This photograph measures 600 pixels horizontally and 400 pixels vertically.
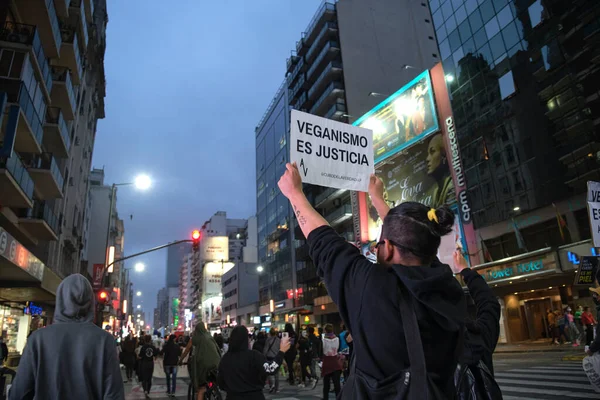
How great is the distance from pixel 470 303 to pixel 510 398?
21.9 feet

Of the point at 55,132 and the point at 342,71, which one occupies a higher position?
the point at 342,71

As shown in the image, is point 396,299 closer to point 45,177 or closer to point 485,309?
point 485,309

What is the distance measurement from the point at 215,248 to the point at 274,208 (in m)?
49.8

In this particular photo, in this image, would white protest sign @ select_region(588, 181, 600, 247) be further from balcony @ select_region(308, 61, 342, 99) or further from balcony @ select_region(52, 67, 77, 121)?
balcony @ select_region(308, 61, 342, 99)

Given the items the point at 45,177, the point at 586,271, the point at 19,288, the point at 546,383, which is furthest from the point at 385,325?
the point at 45,177

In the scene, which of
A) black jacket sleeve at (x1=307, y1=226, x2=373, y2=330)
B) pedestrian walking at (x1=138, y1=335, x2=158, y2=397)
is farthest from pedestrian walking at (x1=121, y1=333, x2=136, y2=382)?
black jacket sleeve at (x1=307, y1=226, x2=373, y2=330)

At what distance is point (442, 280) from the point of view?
1725 millimetres

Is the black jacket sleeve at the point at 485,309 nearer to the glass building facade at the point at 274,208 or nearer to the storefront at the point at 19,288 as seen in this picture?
the storefront at the point at 19,288

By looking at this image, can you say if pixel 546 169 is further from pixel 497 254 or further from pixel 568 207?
pixel 497 254

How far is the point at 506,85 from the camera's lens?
92.8ft

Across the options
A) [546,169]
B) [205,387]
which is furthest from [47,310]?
[546,169]

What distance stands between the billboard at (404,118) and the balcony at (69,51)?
22.4 m

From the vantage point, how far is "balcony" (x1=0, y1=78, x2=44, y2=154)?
16.5 m

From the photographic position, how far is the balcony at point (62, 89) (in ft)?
77.5
